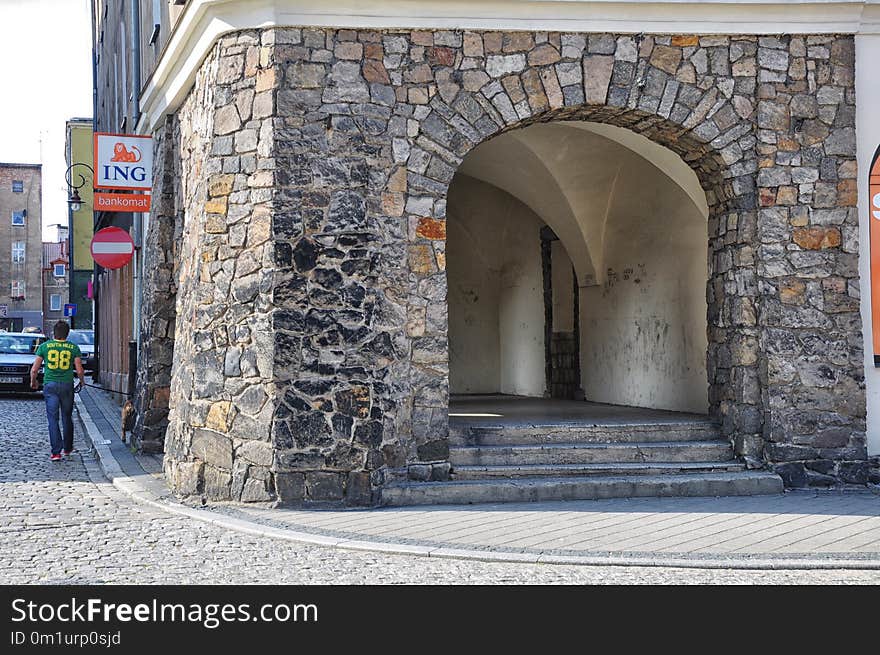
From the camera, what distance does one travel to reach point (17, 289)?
227 feet

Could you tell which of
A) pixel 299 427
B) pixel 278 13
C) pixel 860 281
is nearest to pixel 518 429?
pixel 299 427

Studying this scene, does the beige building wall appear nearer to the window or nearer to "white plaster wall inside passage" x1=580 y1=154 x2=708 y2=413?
the window

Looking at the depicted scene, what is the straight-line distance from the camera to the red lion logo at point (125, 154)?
13383 mm

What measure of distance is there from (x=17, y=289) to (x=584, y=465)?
6564cm

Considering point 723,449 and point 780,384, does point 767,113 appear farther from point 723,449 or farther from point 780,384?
point 723,449

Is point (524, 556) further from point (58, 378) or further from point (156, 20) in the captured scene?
point (156, 20)

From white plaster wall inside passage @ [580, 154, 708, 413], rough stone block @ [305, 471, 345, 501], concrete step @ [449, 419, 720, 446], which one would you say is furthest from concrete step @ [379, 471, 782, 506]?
white plaster wall inside passage @ [580, 154, 708, 413]

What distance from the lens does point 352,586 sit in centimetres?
603

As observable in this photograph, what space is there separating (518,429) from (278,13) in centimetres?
429

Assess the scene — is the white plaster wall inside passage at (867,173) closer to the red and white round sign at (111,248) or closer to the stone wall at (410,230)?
the stone wall at (410,230)

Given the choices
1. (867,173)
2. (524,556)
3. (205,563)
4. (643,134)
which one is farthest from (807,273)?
(205,563)

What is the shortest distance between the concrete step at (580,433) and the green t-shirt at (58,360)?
202 inches

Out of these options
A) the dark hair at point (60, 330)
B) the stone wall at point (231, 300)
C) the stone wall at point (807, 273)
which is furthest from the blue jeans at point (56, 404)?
the stone wall at point (807, 273)

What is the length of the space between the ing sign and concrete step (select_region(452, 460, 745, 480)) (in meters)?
6.07
